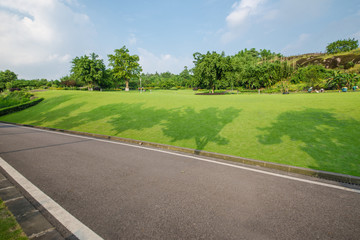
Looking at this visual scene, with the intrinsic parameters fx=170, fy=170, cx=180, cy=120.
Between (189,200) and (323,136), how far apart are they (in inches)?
261

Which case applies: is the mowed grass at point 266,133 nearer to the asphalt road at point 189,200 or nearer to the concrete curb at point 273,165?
the concrete curb at point 273,165

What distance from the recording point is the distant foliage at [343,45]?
7662cm

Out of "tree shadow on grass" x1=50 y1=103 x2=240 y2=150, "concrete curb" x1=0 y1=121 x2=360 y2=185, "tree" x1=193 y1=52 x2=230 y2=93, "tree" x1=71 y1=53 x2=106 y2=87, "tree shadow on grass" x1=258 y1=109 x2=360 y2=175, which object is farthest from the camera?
"tree" x1=71 y1=53 x2=106 y2=87

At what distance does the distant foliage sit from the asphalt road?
103799mm

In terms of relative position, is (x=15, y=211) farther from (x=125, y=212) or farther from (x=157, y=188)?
(x=157, y=188)

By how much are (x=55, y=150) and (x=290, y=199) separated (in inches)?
324

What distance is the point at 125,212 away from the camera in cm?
300

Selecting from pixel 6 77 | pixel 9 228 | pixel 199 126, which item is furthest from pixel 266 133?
pixel 6 77

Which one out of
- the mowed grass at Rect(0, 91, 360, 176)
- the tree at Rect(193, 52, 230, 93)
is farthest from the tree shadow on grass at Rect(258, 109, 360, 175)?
the tree at Rect(193, 52, 230, 93)

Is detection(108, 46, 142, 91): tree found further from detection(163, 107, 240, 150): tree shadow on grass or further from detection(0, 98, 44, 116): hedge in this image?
detection(163, 107, 240, 150): tree shadow on grass

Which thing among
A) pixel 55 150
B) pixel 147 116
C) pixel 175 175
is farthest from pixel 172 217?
pixel 147 116

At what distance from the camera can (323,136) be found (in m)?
6.83

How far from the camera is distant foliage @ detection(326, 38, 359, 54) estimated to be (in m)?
76.6

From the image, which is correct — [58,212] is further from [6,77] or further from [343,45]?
[6,77]
